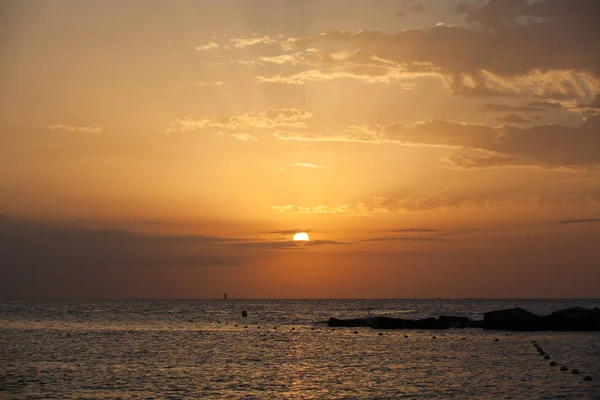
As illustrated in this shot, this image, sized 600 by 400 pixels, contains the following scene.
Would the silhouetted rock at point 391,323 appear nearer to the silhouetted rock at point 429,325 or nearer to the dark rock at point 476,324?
the silhouetted rock at point 429,325

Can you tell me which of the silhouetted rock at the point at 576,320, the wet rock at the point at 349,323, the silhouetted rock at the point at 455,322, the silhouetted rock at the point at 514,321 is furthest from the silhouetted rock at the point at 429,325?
the silhouetted rock at the point at 576,320

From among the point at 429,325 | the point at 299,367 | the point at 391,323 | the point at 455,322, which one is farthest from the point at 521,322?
the point at 299,367

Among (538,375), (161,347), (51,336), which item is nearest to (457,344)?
(538,375)

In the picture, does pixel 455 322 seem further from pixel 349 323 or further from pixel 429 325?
pixel 349 323

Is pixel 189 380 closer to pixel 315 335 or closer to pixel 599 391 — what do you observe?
pixel 599 391

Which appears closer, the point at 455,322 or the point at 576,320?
the point at 576,320

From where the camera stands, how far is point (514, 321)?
341 ft

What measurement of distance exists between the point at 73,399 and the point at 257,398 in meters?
12.2

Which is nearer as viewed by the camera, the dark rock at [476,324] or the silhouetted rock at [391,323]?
the silhouetted rock at [391,323]

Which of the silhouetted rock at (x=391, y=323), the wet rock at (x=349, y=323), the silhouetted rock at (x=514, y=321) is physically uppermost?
the silhouetted rock at (x=514, y=321)

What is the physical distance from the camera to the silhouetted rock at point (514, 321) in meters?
102

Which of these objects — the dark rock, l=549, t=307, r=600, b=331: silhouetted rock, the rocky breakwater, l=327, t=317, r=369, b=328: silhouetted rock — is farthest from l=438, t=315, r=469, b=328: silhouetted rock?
l=549, t=307, r=600, b=331: silhouetted rock

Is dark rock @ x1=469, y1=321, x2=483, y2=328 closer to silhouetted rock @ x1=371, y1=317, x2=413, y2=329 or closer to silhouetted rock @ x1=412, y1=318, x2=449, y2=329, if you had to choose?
silhouetted rock @ x1=412, y1=318, x2=449, y2=329

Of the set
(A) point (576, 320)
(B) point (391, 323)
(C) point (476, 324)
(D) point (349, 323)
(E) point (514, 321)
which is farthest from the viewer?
(D) point (349, 323)
